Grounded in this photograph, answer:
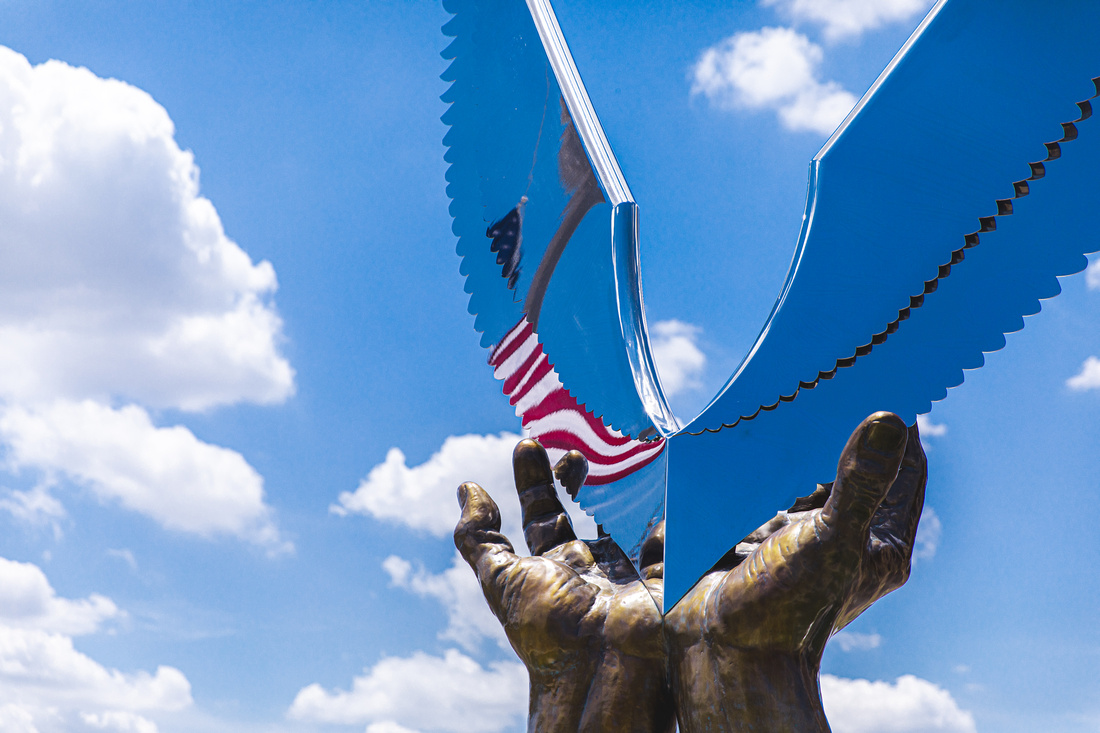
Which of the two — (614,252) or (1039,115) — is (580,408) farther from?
(1039,115)

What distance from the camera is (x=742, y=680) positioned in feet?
8.07

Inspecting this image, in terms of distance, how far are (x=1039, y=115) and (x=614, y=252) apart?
49.0 inches

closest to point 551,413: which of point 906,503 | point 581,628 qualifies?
point 581,628

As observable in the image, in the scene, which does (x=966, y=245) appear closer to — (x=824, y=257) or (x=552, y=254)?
(x=824, y=257)

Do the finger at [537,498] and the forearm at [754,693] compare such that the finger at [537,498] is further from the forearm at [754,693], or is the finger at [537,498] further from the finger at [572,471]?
the forearm at [754,693]

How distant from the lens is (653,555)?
115 inches

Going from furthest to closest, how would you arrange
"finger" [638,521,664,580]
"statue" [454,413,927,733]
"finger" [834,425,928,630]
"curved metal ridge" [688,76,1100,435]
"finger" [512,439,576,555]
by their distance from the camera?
"finger" [512,439,576,555], "finger" [638,521,664,580], "finger" [834,425,928,630], "statue" [454,413,927,733], "curved metal ridge" [688,76,1100,435]

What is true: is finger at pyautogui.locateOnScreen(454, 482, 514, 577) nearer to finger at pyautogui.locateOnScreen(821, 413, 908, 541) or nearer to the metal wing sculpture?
the metal wing sculpture

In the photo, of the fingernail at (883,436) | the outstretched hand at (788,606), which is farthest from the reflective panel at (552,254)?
the fingernail at (883,436)

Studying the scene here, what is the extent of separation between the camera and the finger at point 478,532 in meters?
3.09

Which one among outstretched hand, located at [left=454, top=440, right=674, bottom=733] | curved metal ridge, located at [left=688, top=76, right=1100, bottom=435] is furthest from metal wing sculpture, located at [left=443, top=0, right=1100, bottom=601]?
outstretched hand, located at [left=454, top=440, right=674, bottom=733]

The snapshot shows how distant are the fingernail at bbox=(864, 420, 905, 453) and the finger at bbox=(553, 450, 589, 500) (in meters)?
1.21

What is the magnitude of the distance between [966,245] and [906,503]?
778 millimetres

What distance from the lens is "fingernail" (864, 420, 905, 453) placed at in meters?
2.26
